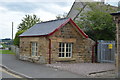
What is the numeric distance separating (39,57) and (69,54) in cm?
270

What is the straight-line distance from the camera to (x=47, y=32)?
15.4 m

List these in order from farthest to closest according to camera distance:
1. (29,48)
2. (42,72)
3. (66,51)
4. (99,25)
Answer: (99,25)
(29,48)
(66,51)
(42,72)


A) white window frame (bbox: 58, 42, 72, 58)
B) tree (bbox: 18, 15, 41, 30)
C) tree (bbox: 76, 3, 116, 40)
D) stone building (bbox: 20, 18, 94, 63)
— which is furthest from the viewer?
tree (bbox: 18, 15, 41, 30)

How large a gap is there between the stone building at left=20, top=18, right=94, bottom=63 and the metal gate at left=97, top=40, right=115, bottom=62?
92 centimetres

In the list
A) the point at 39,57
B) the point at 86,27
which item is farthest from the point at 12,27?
the point at 39,57

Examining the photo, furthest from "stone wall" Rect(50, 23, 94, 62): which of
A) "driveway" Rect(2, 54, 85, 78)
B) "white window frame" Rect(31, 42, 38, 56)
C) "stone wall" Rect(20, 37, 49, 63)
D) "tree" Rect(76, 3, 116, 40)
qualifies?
"tree" Rect(76, 3, 116, 40)

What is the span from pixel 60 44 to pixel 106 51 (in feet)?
14.5

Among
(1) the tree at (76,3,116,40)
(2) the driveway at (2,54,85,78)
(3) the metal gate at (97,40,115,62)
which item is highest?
(1) the tree at (76,3,116,40)

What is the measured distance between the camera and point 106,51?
1695 centimetres

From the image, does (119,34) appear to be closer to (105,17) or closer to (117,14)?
(117,14)

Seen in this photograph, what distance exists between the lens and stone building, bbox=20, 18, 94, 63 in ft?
50.1

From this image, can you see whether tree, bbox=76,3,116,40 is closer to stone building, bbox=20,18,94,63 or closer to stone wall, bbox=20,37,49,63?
stone building, bbox=20,18,94,63

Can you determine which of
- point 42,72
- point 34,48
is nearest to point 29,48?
point 34,48

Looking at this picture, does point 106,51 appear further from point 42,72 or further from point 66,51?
point 42,72
